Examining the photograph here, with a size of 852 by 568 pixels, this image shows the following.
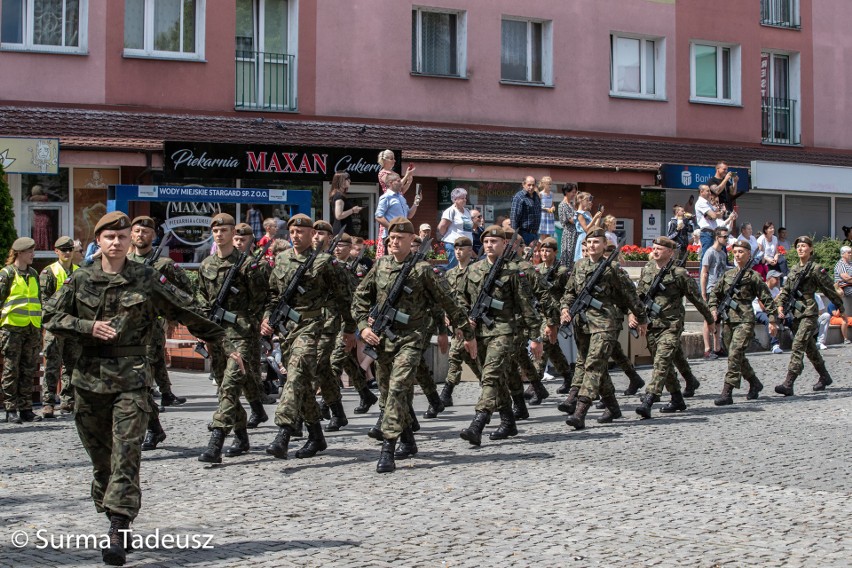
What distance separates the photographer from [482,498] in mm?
9109

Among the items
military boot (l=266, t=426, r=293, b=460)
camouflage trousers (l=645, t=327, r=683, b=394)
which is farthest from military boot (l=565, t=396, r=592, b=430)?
military boot (l=266, t=426, r=293, b=460)

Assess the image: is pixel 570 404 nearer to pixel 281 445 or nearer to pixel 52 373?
pixel 281 445

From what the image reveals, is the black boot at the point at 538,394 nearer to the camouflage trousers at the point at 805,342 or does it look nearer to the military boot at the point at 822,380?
the camouflage trousers at the point at 805,342

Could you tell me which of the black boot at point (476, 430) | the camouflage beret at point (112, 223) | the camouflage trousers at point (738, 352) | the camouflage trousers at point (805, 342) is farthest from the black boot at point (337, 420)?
the camouflage trousers at point (805, 342)

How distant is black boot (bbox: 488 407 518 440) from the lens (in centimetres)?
1208

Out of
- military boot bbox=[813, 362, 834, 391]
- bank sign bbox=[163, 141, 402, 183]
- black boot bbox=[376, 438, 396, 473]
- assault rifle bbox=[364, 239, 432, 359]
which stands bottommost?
black boot bbox=[376, 438, 396, 473]

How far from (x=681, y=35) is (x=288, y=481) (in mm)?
21977

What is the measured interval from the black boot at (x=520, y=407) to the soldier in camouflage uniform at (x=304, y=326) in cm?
230

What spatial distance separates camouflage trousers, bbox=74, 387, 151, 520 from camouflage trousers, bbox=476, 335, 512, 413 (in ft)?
14.6

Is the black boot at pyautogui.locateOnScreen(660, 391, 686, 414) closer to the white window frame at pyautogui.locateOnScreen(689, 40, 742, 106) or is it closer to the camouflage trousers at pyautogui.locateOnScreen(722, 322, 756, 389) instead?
the camouflage trousers at pyautogui.locateOnScreen(722, 322, 756, 389)

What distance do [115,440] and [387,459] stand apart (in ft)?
10.6

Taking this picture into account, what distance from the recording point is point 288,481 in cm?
984

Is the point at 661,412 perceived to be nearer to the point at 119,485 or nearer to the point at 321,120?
the point at 119,485

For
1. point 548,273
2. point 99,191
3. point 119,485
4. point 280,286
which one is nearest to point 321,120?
point 99,191
